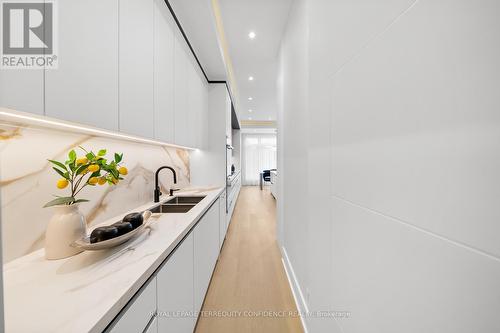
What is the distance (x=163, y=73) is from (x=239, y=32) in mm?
1495

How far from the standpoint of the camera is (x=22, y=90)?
0.61 metres

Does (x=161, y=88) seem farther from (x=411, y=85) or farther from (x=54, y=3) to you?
(x=411, y=85)

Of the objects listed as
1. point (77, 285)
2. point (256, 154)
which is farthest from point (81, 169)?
point (256, 154)

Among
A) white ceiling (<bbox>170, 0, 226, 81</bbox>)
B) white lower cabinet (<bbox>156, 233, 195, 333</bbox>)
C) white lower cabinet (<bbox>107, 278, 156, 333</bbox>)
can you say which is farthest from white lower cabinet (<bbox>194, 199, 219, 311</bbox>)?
white ceiling (<bbox>170, 0, 226, 81</bbox>)

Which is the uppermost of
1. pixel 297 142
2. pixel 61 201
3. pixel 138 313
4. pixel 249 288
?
pixel 297 142

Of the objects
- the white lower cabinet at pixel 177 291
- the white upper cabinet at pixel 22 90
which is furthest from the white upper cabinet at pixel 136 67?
the white lower cabinet at pixel 177 291

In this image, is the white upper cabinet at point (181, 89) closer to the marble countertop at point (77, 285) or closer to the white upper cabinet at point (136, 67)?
the white upper cabinet at point (136, 67)

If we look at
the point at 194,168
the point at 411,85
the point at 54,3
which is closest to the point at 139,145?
the point at 54,3

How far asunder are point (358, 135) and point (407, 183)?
287 millimetres

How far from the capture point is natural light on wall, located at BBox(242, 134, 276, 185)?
9539mm

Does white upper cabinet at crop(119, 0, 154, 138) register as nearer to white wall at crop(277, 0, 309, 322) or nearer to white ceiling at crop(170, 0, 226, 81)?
white ceiling at crop(170, 0, 226, 81)

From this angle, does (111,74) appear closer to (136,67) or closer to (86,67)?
(86,67)

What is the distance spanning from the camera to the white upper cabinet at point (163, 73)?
144 cm

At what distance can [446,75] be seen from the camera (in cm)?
46
